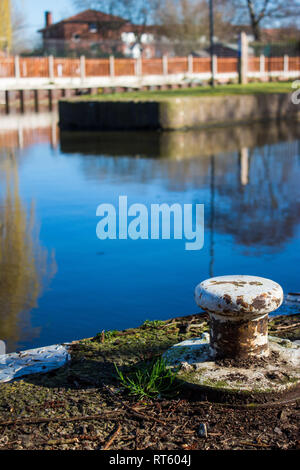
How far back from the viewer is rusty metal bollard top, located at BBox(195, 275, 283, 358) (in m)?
3.46

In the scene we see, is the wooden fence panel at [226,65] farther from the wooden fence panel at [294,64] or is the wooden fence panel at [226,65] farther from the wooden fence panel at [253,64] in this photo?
the wooden fence panel at [294,64]

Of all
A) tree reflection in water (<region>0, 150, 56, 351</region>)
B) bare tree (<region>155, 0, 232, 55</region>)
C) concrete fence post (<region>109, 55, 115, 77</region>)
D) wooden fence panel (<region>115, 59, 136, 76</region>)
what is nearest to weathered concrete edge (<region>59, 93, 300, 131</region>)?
tree reflection in water (<region>0, 150, 56, 351</region>)

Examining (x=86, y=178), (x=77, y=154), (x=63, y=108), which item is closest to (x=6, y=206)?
(x=86, y=178)

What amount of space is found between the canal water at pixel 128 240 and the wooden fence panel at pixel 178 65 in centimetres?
3000

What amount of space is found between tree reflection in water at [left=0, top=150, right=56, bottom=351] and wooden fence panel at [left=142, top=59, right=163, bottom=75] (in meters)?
34.4

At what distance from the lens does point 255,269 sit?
19.5 ft

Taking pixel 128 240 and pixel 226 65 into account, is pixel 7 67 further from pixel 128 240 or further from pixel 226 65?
pixel 128 240

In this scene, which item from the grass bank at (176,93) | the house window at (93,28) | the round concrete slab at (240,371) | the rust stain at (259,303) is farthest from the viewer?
the house window at (93,28)

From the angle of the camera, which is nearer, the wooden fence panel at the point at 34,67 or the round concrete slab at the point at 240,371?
the round concrete slab at the point at 240,371

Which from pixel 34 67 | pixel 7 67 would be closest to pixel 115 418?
pixel 7 67

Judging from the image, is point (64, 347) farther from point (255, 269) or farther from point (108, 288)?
point (255, 269)

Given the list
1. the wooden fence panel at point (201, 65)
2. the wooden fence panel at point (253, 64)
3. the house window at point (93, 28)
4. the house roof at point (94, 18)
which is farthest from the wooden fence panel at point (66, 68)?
the house window at point (93, 28)

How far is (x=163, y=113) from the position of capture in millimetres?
18750

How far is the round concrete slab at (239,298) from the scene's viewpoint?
11.3 ft
